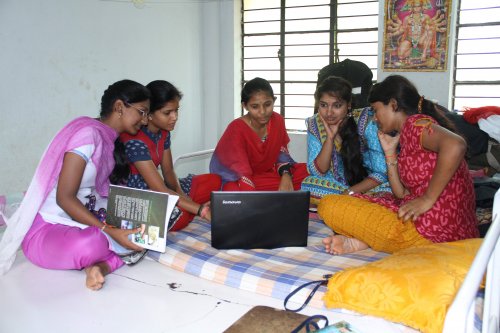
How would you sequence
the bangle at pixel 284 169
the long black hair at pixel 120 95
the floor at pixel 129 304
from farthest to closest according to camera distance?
the bangle at pixel 284 169 < the long black hair at pixel 120 95 < the floor at pixel 129 304

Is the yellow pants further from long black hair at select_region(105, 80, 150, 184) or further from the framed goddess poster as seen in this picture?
the framed goddess poster

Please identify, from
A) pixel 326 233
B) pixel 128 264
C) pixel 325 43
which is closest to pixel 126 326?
pixel 128 264

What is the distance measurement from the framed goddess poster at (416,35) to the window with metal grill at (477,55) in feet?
0.89

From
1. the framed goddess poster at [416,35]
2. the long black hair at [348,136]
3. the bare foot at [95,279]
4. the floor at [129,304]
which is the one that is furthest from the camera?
the framed goddess poster at [416,35]

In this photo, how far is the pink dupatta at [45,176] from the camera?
87.7 inches

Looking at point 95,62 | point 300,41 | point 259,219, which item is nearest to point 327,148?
point 259,219

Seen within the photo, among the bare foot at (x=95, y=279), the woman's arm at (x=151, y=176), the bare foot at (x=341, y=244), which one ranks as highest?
the woman's arm at (x=151, y=176)

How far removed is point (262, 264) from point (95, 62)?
9.72 ft

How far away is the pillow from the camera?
158cm

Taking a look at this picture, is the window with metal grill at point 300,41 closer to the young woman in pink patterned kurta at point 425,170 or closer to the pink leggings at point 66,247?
the young woman in pink patterned kurta at point 425,170

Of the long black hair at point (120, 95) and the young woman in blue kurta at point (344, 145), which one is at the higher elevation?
the long black hair at point (120, 95)

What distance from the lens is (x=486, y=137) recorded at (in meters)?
3.62

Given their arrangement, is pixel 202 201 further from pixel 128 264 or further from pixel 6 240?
pixel 6 240

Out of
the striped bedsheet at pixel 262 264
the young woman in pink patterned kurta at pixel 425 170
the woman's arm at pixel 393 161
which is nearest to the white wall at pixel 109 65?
the striped bedsheet at pixel 262 264
